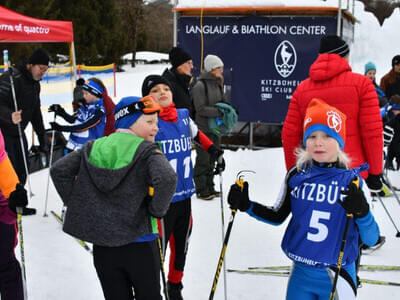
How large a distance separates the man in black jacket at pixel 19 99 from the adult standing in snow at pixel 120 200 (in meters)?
3.48

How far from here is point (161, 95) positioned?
3.13m

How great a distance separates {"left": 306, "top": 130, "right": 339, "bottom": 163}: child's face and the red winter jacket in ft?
3.20

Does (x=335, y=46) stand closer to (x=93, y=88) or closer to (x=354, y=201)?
(x=354, y=201)

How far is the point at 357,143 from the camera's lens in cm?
328

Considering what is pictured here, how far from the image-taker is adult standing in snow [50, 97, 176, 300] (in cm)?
209

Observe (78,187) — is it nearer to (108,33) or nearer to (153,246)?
(153,246)

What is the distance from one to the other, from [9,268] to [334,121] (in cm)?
206

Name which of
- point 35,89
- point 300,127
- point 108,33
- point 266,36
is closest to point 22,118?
point 35,89

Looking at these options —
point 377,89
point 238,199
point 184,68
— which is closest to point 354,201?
point 238,199

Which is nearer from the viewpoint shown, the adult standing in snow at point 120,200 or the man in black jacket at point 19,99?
the adult standing in snow at point 120,200

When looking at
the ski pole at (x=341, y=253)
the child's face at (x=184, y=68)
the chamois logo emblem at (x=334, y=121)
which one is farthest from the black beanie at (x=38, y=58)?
the ski pole at (x=341, y=253)

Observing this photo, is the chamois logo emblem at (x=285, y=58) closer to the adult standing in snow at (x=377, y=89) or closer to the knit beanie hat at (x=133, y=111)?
the adult standing in snow at (x=377, y=89)

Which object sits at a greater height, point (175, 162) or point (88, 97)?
point (88, 97)

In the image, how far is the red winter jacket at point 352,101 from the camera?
10.4 ft
